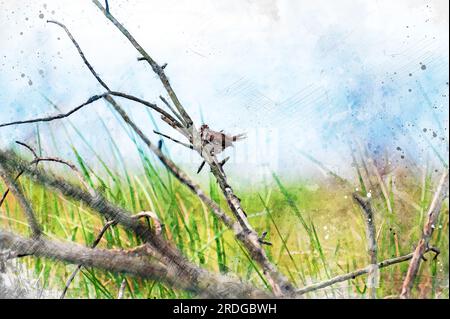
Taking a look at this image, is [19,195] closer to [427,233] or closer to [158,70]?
[158,70]

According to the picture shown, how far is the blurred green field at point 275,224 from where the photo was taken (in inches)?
38.7

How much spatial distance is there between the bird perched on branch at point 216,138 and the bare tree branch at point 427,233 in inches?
11.6

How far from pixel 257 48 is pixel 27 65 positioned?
0.35 metres

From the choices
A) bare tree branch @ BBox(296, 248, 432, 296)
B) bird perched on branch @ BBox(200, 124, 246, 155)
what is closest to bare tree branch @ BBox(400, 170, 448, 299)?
bare tree branch @ BBox(296, 248, 432, 296)

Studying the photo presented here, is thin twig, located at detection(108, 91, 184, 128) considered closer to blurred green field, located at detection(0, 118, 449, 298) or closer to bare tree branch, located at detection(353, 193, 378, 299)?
blurred green field, located at detection(0, 118, 449, 298)

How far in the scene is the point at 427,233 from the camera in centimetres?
95

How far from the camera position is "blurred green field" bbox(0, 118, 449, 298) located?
982 mm

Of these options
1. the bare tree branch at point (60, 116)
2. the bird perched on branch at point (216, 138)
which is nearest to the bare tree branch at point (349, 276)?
the bird perched on branch at point (216, 138)

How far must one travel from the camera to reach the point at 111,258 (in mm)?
831

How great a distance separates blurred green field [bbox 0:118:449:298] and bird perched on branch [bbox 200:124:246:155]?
6cm

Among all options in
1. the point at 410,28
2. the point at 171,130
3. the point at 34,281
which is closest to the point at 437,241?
the point at 410,28

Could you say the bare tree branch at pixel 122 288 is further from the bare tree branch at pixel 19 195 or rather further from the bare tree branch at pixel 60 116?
the bare tree branch at pixel 60 116

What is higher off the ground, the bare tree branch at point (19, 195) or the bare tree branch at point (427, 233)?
the bare tree branch at point (19, 195)
